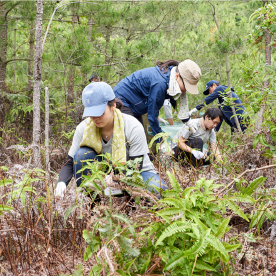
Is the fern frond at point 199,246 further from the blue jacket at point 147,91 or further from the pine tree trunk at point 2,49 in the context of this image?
the pine tree trunk at point 2,49

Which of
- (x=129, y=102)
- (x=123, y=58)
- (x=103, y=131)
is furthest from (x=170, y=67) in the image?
(x=123, y=58)

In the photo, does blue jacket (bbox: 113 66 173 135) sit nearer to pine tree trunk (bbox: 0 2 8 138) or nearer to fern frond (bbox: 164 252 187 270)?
fern frond (bbox: 164 252 187 270)

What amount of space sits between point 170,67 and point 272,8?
1.36 meters

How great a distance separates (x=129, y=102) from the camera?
3.54m

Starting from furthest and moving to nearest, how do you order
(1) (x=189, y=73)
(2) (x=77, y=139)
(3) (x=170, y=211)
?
1. (1) (x=189, y=73)
2. (2) (x=77, y=139)
3. (3) (x=170, y=211)

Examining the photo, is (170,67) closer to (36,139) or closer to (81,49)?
(36,139)

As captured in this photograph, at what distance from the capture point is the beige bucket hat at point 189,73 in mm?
3203

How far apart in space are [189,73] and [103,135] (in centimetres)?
136

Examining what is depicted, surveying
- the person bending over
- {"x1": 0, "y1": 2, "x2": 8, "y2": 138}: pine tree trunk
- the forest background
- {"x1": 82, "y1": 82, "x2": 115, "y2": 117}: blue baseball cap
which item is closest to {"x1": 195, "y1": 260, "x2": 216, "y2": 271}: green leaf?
the forest background

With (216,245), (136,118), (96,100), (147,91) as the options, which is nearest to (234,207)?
(216,245)

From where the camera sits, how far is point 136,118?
3.74 m

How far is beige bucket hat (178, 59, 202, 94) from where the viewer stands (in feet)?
10.5

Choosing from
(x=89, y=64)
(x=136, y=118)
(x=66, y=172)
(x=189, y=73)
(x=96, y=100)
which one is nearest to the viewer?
(x=96, y=100)

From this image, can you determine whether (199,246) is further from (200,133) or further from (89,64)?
(89,64)
